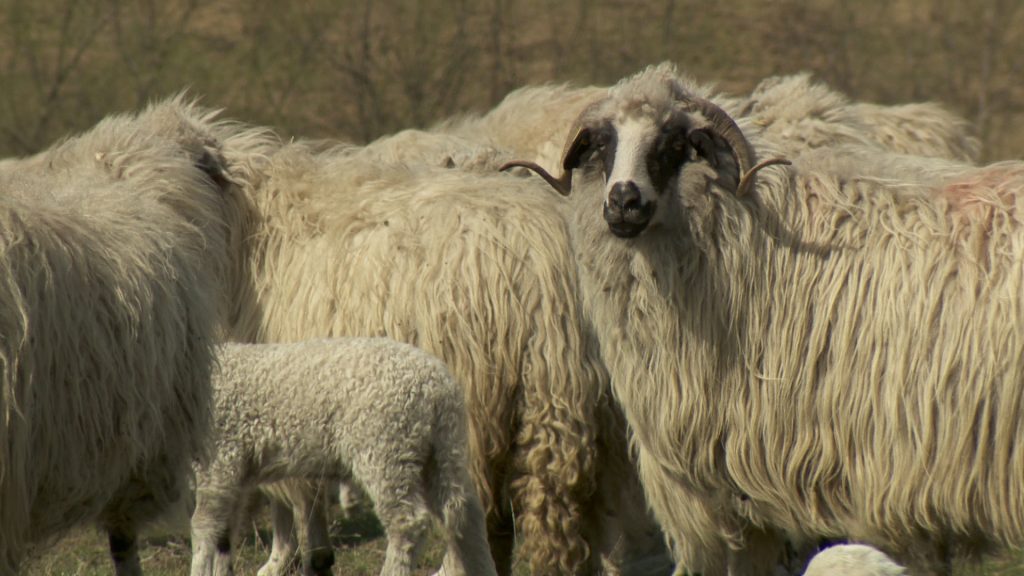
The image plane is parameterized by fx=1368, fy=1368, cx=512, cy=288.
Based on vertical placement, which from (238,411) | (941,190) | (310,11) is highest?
(310,11)

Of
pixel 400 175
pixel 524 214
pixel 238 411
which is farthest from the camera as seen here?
pixel 400 175

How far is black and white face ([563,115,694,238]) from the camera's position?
166 inches

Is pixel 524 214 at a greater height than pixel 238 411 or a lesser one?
greater

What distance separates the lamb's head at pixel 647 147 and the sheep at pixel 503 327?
25.0 inches

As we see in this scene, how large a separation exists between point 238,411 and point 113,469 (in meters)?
1.05

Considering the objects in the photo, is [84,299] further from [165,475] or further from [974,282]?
[974,282]

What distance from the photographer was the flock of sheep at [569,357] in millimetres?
3686

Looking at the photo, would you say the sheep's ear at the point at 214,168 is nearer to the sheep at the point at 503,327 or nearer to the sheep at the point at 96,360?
the sheep at the point at 503,327

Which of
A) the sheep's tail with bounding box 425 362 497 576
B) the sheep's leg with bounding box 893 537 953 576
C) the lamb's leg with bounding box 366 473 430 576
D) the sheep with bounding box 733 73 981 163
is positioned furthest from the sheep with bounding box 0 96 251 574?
the sheep with bounding box 733 73 981 163

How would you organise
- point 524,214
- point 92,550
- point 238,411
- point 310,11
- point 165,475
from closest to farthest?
point 165,475 → point 238,411 → point 524,214 → point 92,550 → point 310,11

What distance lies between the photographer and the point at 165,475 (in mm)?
3875

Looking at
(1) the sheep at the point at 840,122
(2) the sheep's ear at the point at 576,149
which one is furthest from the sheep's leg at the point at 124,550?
(1) the sheep at the point at 840,122

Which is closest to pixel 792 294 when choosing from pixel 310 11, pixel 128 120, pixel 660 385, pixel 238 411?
pixel 660 385

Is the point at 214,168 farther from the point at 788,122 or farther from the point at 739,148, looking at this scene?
the point at 788,122
